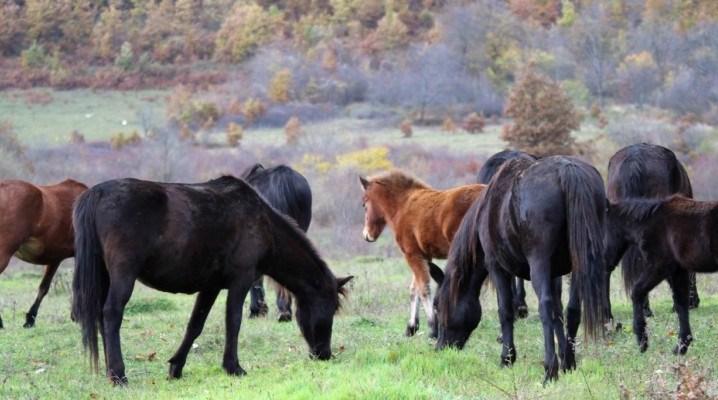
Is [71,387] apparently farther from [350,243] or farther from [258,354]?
[350,243]

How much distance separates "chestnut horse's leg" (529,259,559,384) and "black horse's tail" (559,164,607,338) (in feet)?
0.77

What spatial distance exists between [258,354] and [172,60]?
81.3 m

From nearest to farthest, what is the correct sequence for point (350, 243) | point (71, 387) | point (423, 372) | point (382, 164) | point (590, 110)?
point (423, 372) < point (71, 387) < point (350, 243) < point (382, 164) < point (590, 110)

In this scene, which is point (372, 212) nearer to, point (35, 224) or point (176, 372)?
point (35, 224)

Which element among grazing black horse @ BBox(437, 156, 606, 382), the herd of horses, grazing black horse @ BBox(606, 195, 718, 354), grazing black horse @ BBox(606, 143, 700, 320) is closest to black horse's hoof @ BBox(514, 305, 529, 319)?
grazing black horse @ BBox(606, 143, 700, 320)

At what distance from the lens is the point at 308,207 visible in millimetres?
14734

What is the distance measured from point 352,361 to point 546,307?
1.84 meters

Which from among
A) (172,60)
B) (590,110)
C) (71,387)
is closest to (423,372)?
(71,387)

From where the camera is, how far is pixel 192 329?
9797 mm

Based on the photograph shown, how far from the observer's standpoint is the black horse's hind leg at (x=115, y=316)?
9031 millimetres

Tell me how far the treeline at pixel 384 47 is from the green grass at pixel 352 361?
5270 centimetres

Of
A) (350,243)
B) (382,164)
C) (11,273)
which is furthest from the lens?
(382,164)

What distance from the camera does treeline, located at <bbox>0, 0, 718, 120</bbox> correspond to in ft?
244

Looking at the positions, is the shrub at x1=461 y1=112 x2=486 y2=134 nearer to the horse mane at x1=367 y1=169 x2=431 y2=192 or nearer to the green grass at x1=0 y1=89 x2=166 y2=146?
the green grass at x1=0 y1=89 x2=166 y2=146
